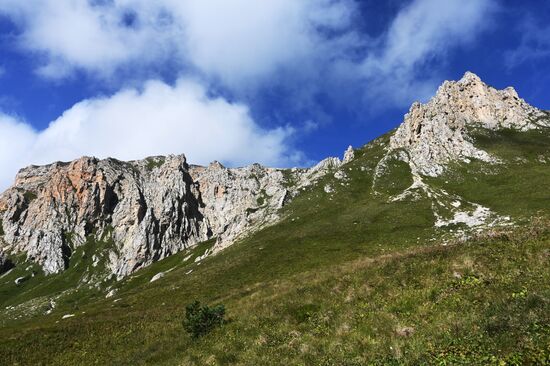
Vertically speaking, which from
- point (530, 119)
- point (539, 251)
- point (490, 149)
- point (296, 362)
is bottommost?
point (296, 362)

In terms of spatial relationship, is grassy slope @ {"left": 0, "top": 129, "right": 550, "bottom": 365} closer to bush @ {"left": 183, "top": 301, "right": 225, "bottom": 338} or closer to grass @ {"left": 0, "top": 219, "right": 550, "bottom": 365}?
grass @ {"left": 0, "top": 219, "right": 550, "bottom": 365}

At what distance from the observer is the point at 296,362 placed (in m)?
14.6

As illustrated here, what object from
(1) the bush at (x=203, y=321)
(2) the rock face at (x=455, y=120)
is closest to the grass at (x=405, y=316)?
(1) the bush at (x=203, y=321)

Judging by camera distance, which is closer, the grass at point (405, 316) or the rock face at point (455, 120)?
the grass at point (405, 316)

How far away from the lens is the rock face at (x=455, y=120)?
481 feet

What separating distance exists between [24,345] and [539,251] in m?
40.2

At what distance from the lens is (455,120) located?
562 ft

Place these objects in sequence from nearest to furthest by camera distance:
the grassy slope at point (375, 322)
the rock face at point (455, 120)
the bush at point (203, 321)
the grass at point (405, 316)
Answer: the grass at point (405, 316)
the grassy slope at point (375, 322)
the bush at point (203, 321)
the rock face at point (455, 120)

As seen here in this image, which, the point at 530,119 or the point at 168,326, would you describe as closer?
the point at 168,326

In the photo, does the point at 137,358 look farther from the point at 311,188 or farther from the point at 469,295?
the point at 311,188

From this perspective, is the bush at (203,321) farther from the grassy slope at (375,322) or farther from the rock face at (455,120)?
the rock face at (455,120)

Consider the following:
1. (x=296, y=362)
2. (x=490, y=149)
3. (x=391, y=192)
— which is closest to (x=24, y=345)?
(x=296, y=362)

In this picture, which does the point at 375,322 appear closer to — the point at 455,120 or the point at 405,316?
the point at 405,316

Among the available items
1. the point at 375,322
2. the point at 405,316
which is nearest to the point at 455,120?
the point at 405,316
